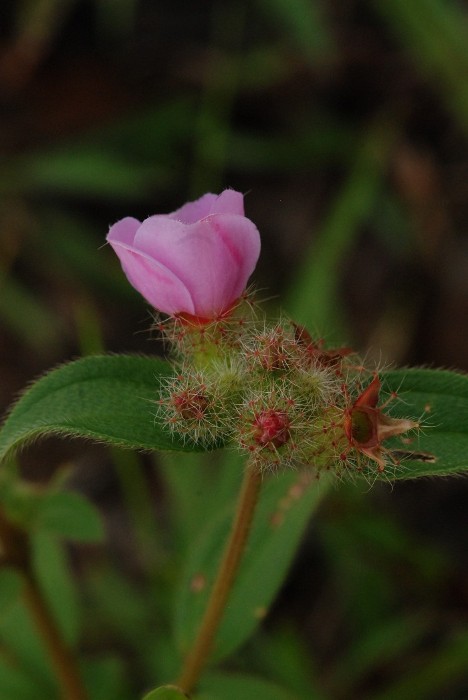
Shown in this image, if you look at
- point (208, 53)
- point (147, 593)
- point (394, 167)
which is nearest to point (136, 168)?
point (208, 53)

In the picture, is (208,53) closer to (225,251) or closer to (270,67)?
(270,67)

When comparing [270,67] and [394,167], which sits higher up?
[270,67]

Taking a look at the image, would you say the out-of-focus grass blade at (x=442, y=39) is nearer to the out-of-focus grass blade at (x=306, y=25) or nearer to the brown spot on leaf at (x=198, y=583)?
the out-of-focus grass blade at (x=306, y=25)

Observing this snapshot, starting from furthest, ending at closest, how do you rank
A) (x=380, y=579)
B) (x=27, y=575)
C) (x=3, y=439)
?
(x=380, y=579) < (x=27, y=575) < (x=3, y=439)

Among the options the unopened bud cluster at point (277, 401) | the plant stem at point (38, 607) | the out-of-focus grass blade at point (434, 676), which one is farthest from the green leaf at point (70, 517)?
the out-of-focus grass blade at point (434, 676)

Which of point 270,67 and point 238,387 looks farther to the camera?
point 270,67

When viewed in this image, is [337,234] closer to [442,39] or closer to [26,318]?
[442,39]

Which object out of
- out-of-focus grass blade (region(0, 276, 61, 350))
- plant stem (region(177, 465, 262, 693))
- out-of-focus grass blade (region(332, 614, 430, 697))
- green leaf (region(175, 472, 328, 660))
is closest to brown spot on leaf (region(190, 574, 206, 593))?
green leaf (region(175, 472, 328, 660))

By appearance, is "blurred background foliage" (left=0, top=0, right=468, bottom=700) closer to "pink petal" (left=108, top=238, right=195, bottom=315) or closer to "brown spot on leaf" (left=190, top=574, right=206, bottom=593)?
"brown spot on leaf" (left=190, top=574, right=206, bottom=593)
